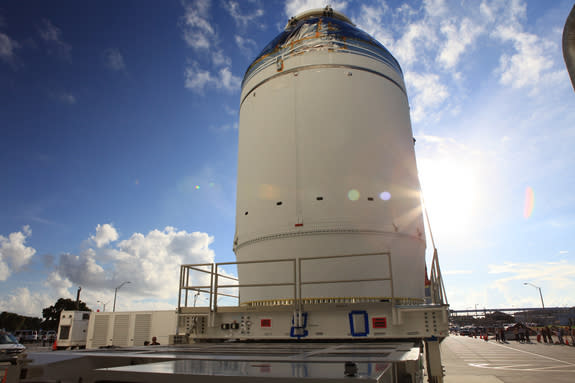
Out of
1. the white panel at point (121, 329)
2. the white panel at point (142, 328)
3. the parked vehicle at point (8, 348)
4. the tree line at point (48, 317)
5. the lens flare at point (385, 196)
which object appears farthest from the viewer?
the tree line at point (48, 317)

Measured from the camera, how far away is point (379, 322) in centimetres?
612

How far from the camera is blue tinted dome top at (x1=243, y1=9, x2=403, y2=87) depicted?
9.11 metres

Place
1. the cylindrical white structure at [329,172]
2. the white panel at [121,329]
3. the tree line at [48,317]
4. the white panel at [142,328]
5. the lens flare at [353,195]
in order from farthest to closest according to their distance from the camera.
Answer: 1. the tree line at [48,317]
2. the white panel at [121,329]
3. the white panel at [142,328]
4. the lens flare at [353,195]
5. the cylindrical white structure at [329,172]

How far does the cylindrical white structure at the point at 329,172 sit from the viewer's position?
758 cm

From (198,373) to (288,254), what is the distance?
5.89 metres

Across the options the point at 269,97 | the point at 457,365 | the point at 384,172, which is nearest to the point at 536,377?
the point at 457,365

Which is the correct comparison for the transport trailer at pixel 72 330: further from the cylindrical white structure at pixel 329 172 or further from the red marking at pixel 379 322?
the red marking at pixel 379 322

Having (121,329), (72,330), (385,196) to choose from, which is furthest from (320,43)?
(72,330)

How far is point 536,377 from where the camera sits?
12.6 m

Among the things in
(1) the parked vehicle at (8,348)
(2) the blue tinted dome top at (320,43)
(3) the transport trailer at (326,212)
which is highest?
(2) the blue tinted dome top at (320,43)

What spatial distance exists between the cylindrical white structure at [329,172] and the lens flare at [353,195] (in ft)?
0.07

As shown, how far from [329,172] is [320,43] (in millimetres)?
3321

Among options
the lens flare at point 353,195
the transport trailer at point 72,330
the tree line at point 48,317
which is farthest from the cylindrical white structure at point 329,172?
the tree line at point 48,317

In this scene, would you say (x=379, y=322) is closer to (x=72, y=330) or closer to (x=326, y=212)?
(x=326, y=212)
